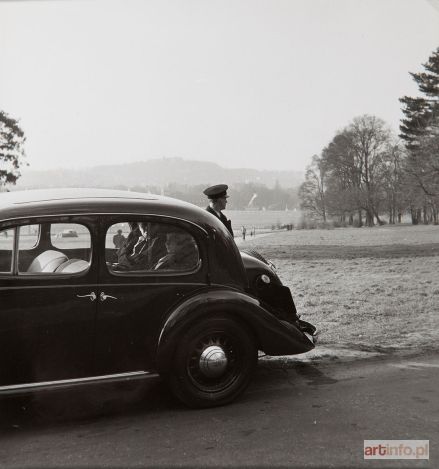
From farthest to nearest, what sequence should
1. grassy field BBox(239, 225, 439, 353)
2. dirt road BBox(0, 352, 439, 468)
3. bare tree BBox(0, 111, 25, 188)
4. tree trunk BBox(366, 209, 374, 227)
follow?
tree trunk BBox(366, 209, 374, 227)
bare tree BBox(0, 111, 25, 188)
grassy field BBox(239, 225, 439, 353)
dirt road BBox(0, 352, 439, 468)

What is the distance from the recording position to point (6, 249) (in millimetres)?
4160

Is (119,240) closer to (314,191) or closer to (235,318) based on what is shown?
(235,318)

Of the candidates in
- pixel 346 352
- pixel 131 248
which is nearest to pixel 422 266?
pixel 346 352

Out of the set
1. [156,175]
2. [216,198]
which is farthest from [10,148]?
[216,198]

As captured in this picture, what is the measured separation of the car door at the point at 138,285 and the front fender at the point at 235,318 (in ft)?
0.28

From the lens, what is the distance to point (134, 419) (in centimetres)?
441

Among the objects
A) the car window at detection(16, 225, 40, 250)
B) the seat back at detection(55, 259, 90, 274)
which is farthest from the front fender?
the car window at detection(16, 225, 40, 250)

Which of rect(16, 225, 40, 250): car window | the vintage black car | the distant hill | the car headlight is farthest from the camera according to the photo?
the distant hill

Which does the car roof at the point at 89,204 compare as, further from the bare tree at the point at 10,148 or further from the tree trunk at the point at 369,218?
the tree trunk at the point at 369,218

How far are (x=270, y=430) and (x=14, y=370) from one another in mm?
1919

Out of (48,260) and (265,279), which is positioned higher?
(48,260)

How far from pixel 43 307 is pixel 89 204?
864mm

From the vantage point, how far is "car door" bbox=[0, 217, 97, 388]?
4027mm

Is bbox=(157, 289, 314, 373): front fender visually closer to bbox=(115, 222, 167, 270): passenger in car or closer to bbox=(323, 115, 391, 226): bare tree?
bbox=(115, 222, 167, 270): passenger in car
